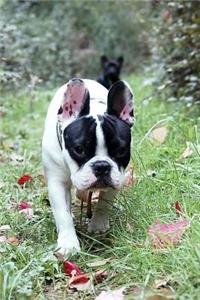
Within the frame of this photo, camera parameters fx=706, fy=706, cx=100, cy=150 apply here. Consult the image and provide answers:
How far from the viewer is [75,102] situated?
10.0 ft

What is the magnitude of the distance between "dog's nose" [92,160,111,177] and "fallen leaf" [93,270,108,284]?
1.29 ft

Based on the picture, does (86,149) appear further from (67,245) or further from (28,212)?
Answer: (28,212)

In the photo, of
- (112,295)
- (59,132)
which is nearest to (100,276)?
(112,295)

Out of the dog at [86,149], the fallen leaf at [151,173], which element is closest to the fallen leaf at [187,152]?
the fallen leaf at [151,173]

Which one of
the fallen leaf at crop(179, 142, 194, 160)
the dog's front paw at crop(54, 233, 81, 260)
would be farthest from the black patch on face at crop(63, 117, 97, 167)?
the fallen leaf at crop(179, 142, 194, 160)

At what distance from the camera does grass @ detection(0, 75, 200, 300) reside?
252 cm

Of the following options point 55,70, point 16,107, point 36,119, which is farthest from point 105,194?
point 55,70

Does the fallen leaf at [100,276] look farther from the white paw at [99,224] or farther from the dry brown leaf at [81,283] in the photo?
the white paw at [99,224]

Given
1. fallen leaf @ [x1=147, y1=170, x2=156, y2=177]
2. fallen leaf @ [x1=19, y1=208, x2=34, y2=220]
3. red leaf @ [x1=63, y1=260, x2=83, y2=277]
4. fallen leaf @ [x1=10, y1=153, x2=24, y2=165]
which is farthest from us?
fallen leaf @ [x1=10, y1=153, x2=24, y2=165]

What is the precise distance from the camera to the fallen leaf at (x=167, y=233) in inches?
107

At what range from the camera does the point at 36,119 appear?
709 centimetres

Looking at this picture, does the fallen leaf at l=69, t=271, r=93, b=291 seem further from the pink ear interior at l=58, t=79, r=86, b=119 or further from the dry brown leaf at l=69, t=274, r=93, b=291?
the pink ear interior at l=58, t=79, r=86, b=119

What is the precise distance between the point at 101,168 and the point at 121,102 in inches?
14.6

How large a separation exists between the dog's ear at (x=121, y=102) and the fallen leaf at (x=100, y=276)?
69 centimetres
